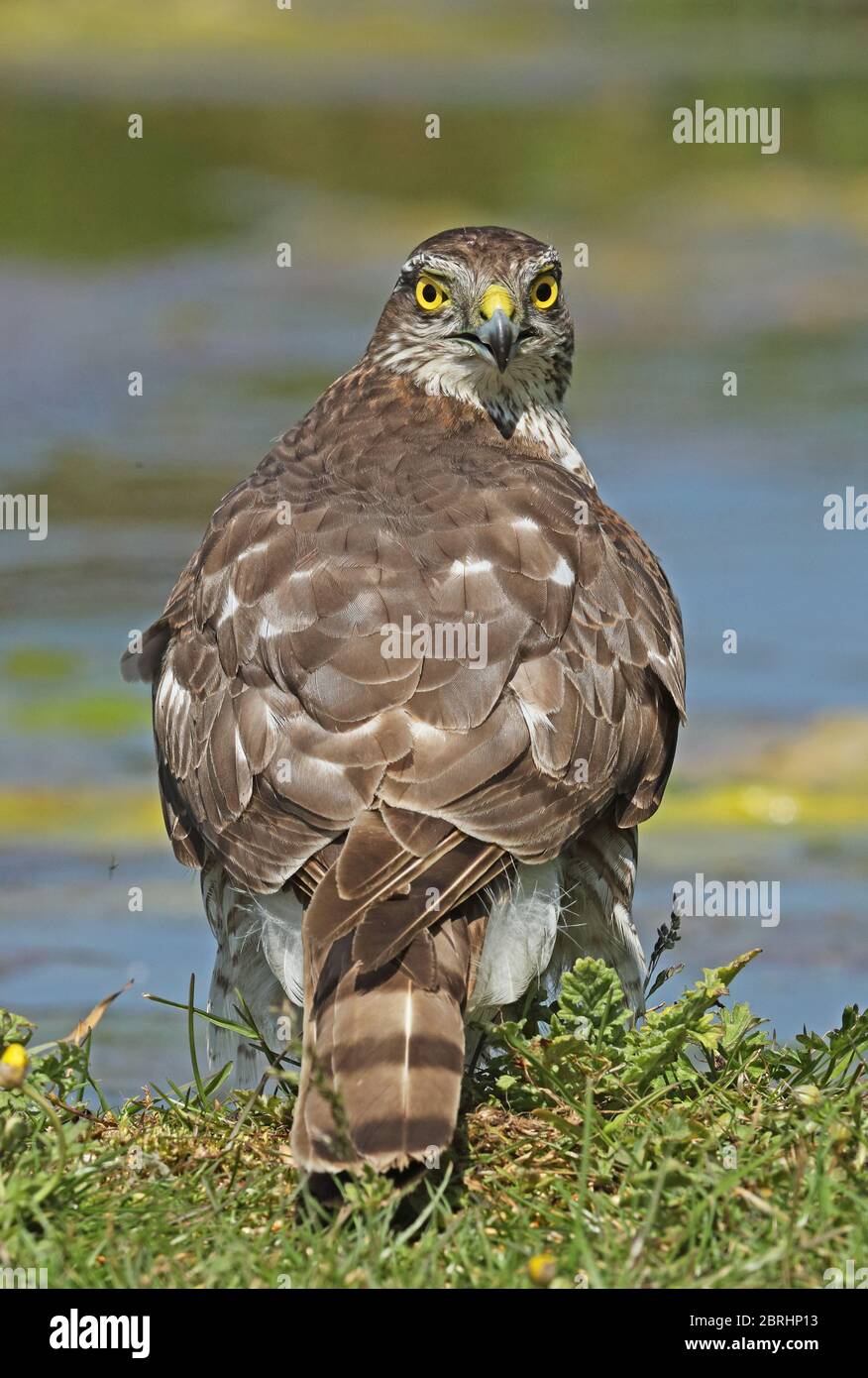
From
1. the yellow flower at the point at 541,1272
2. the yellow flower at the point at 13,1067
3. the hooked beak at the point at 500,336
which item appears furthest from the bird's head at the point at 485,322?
the yellow flower at the point at 541,1272

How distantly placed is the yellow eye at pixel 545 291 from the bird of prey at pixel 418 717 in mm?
11

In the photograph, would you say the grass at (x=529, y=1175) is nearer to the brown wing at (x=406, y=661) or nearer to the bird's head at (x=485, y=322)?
the brown wing at (x=406, y=661)

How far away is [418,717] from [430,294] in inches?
77.7

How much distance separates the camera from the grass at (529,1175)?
4.10 m

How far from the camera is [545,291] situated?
6516 mm

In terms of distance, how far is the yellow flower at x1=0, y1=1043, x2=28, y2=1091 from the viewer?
4.36 meters

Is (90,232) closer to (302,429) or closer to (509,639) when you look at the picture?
(302,429)

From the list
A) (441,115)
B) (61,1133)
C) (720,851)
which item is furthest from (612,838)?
(441,115)

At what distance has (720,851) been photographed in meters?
11.0

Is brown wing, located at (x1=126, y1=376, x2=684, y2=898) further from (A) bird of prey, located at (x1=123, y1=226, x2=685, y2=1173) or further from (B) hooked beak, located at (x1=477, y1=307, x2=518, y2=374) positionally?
(B) hooked beak, located at (x1=477, y1=307, x2=518, y2=374)

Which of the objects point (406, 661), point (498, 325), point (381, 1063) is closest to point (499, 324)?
point (498, 325)

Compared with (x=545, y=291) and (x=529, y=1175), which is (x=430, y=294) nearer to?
(x=545, y=291)

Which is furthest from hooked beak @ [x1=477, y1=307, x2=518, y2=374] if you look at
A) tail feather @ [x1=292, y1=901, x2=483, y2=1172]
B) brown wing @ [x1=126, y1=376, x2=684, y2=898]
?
tail feather @ [x1=292, y1=901, x2=483, y2=1172]
